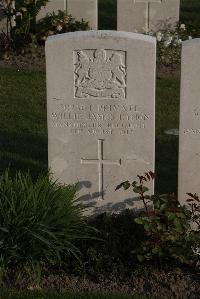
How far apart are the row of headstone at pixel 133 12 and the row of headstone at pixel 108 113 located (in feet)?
24.4

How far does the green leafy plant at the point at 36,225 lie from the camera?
589 centimetres

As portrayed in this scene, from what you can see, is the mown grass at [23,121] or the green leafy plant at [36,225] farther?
the mown grass at [23,121]

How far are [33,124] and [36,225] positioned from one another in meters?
4.23

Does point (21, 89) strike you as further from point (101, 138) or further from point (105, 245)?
point (105, 245)

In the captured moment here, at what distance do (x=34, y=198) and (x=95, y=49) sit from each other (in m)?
1.44

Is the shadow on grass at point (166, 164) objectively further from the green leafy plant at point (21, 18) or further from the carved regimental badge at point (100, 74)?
the green leafy plant at point (21, 18)

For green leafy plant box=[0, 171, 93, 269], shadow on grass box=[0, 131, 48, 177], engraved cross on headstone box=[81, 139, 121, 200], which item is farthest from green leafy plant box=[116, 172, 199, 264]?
shadow on grass box=[0, 131, 48, 177]

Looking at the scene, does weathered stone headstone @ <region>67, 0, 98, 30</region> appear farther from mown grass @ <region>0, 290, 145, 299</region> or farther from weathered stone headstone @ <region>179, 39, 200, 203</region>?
mown grass @ <region>0, 290, 145, 299</region>

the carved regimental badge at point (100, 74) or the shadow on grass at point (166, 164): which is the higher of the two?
the carved regimental badge at point (100, 74)

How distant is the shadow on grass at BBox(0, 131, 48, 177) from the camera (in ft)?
27.5

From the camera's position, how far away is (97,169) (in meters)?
6.90

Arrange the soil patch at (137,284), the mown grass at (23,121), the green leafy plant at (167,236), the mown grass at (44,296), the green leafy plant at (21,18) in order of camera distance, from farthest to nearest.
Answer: the green leafy plant at (21,18), the mown grass at (23,121), the green leafy plant at (167,236), the soil patch at (137,284), the mown grass at (44,296)

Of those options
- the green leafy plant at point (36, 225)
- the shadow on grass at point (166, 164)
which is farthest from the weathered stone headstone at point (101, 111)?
the shadow on grass at point (166, 164)

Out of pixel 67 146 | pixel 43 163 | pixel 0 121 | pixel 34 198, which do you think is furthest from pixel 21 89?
pixel 34 198
